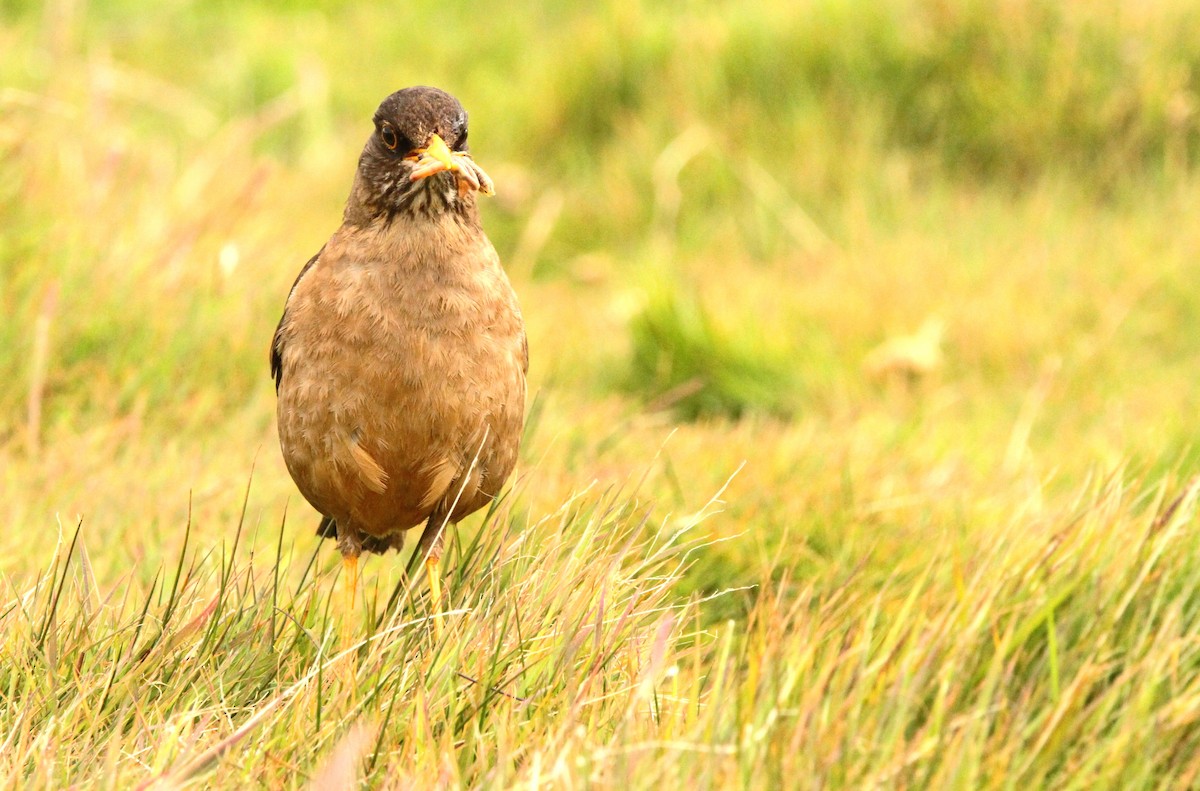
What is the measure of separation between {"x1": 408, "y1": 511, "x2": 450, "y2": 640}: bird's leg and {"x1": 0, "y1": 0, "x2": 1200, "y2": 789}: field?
5cm

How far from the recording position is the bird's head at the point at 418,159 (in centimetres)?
377

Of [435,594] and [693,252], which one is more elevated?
[435,594]

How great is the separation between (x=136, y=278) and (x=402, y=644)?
268 centimetres

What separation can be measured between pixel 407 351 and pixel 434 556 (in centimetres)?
48

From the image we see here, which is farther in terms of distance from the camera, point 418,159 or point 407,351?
point 418,159

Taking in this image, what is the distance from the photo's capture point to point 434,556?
3.70m

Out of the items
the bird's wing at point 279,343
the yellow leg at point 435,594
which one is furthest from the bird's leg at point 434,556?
the bird's wing at point 279,343

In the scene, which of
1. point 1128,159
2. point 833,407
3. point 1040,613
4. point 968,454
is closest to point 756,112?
point 1128,159

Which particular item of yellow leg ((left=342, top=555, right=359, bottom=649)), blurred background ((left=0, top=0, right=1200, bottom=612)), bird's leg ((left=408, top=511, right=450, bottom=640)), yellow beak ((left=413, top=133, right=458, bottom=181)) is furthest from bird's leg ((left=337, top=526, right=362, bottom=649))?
yellow beak ((left=413, top=133, right=458, bottom=181))

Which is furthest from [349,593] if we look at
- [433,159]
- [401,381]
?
[433,159]

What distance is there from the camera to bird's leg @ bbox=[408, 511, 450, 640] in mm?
3137

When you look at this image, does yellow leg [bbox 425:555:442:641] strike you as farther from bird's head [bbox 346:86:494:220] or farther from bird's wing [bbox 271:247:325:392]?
bird's head [bbox 346:86:494:220]

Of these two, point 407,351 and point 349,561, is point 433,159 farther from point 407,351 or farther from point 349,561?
point 349,561

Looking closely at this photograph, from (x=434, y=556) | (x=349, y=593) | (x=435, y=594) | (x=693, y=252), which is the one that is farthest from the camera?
(x=693, y=252)
